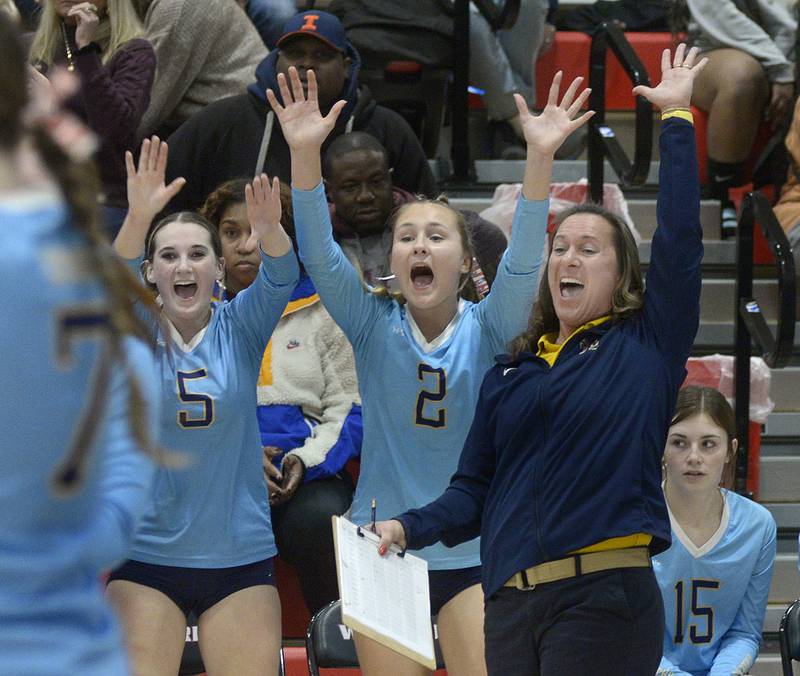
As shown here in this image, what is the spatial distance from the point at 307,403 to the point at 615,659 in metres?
1.89

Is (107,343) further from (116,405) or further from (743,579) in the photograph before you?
(743,579)

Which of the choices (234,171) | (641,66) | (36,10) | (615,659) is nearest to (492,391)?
(615,659)

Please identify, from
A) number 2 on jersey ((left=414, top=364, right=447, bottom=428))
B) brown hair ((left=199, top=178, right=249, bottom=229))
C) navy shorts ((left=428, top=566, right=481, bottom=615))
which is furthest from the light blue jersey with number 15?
brown hair ((left=199, top=178, right=249, bottom=229))

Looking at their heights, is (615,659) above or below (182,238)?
below

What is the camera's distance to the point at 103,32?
5.54 meters

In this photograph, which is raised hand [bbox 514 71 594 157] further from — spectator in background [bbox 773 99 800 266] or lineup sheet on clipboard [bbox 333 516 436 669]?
spectator in background [bbox 773 99 800 266]

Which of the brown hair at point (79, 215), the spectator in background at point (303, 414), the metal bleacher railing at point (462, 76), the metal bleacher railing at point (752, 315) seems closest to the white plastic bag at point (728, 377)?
the metal bleacher railing at point (752, 315)

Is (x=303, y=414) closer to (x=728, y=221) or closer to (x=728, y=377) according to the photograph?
(x=728, y=377)

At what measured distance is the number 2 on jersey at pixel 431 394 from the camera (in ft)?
12.4

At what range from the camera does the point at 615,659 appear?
2.92m

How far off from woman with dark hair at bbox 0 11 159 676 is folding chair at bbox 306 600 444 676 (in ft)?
8.10

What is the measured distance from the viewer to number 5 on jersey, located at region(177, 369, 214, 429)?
3.76 metres

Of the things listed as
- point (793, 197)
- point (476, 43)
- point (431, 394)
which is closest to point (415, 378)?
point (431, 394)

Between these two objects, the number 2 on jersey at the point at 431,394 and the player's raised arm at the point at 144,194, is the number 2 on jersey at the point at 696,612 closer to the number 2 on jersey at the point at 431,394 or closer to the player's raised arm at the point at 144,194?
the number 2 on jersey at the point at 431,394
